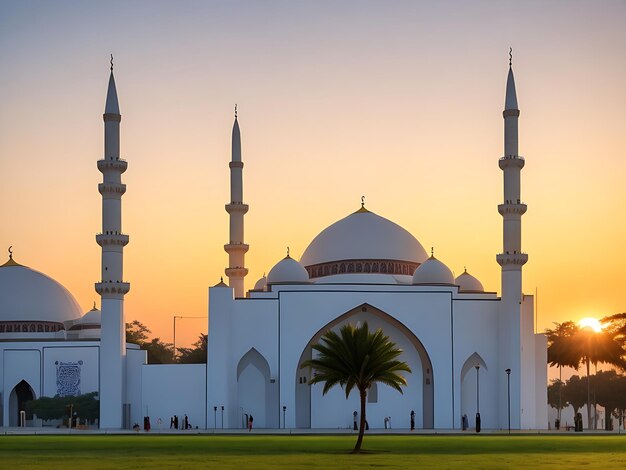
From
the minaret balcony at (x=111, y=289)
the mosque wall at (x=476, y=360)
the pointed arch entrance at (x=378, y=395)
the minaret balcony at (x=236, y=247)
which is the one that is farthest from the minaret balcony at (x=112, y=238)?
the mosque wall at (x=476, y=360)

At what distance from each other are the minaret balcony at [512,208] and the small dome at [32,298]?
23.1 m

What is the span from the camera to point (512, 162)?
5128 centimetres

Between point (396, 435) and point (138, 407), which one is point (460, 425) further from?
point (138, 407)

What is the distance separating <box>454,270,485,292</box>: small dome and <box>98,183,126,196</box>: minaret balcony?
15.7 meters

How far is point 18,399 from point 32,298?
6431mm

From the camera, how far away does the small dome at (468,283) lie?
186 ft

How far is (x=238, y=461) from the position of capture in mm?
25609

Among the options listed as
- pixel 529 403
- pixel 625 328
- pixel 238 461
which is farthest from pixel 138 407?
pixel 238 461

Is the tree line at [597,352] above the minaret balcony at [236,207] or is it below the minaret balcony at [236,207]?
below

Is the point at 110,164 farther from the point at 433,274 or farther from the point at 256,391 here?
the point at 433,274

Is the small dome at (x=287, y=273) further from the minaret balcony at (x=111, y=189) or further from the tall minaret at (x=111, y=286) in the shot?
the minaret balcony at (x=111, y=189)

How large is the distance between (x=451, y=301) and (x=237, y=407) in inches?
388

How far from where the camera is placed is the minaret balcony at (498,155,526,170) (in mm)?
51281

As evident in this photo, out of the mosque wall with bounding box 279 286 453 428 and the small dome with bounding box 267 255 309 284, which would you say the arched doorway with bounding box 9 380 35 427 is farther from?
the mosque wall with bounding box 279 286 453 428
